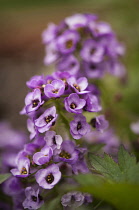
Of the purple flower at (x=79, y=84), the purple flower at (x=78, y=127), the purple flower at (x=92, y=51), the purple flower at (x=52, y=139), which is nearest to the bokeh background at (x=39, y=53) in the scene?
the purple flower at (x=92, y=51)

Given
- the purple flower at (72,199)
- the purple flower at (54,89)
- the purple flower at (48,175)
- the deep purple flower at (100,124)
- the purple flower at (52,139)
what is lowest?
the purple flower at (72,199)

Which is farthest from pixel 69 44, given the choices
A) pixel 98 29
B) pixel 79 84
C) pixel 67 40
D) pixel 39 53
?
pixel 39 53

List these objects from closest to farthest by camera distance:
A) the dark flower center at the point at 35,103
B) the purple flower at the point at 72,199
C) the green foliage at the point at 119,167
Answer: the green foliage at the point at 119,167 → the purple flower at the point at 72,199 → the dark flower center at the point at 35,103

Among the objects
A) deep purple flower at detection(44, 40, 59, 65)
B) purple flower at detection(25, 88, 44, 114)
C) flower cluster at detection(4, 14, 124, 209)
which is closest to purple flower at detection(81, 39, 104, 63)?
deep purple flower at detection(44, 40, 59, 65)

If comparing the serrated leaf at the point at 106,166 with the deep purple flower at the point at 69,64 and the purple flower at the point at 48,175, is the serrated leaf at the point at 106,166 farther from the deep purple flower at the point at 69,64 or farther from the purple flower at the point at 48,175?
the deep purple flower at the point at 69,64

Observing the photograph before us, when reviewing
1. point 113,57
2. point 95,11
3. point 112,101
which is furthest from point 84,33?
point 95,11

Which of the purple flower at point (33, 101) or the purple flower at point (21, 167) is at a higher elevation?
the purple flower at point (33, 101)

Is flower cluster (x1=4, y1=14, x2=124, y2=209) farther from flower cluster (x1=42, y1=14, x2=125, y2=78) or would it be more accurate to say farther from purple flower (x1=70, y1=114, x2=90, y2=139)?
flower cluster (x1=42, y1=14, x2=125, y2=78)
